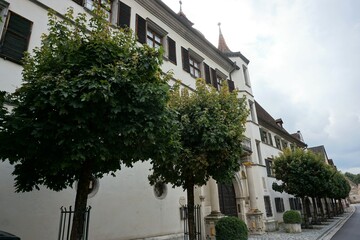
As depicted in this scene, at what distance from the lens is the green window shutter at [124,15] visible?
12.7 m

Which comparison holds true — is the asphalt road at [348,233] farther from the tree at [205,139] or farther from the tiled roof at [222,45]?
the tiled roof at [222,45]

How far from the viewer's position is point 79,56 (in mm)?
5695

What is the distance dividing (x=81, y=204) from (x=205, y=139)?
4293 mm

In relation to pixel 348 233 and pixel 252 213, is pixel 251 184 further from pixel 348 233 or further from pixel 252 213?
A: pixel 348 233

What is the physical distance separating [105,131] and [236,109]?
561 centimetres

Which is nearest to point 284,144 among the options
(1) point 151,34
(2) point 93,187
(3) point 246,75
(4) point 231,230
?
(3) point 246,75

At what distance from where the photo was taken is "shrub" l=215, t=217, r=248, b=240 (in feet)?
36.0

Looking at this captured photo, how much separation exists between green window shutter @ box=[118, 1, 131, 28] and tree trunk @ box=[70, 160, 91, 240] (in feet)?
28.9

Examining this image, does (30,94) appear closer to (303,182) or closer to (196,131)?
(196,131)

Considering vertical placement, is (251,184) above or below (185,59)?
below

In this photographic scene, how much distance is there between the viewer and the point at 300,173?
67.6 ft

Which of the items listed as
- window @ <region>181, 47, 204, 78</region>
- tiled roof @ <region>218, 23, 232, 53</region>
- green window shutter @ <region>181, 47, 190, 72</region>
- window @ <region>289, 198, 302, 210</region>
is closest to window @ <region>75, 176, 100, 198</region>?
window @ <region>181, 47, 204, 78</region>

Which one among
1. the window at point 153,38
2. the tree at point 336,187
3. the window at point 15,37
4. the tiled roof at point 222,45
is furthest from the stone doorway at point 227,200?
the tiled roof at point 222,45

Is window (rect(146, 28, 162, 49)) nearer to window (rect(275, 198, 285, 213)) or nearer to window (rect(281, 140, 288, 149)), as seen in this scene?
window (rect(275, 198, 285, 213))
